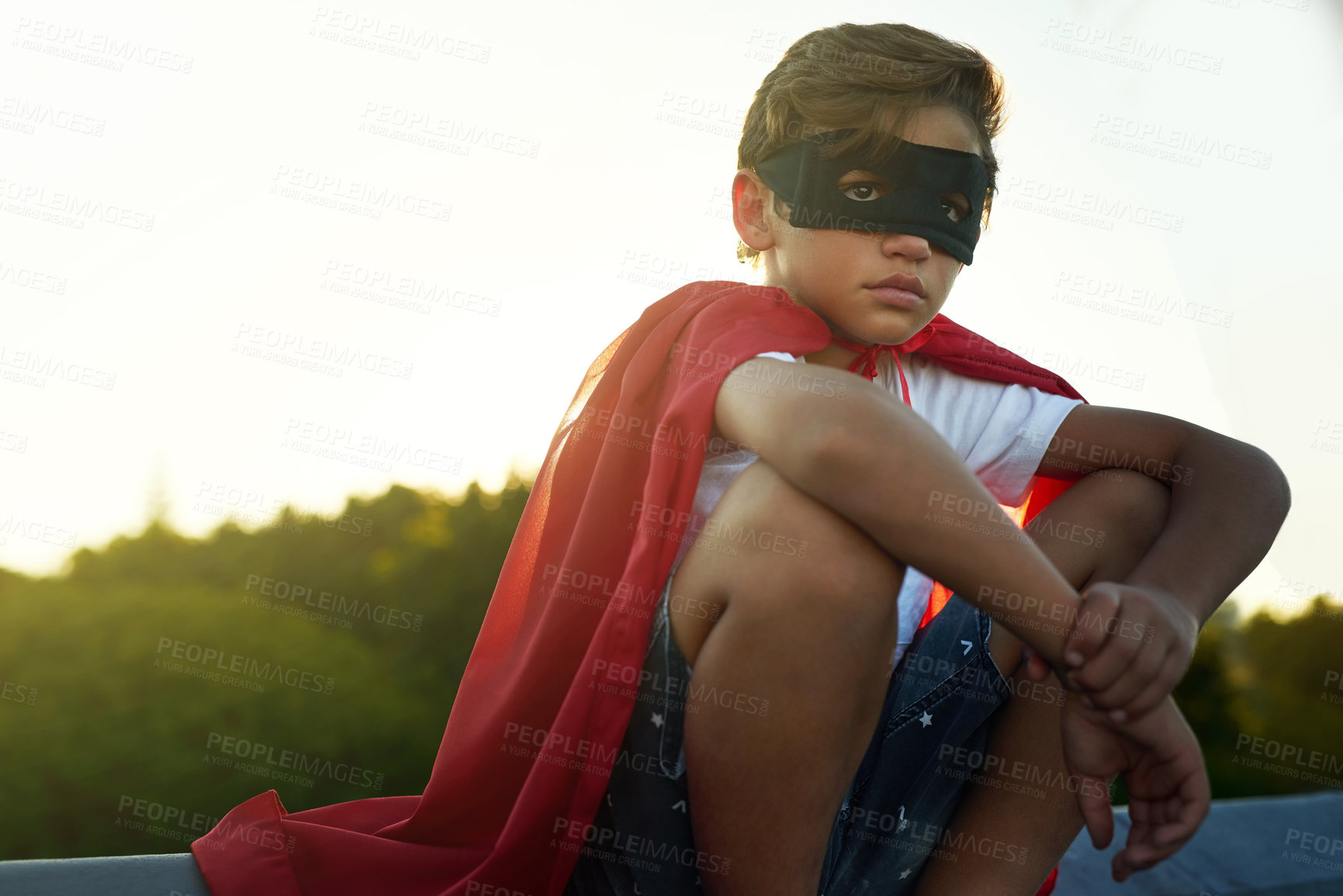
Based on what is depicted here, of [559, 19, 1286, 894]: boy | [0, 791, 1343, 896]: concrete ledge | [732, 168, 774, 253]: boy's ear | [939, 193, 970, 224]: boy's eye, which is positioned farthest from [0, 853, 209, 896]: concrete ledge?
[939, 193, 970, 224]: boy's eye

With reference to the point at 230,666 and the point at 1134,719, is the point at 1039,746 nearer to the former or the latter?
the point at 1134,719

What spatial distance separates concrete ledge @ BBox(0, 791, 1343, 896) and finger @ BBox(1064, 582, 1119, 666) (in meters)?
0.70

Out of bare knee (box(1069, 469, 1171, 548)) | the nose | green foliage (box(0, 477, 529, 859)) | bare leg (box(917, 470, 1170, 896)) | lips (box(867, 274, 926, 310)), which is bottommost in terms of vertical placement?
green foliage (box(0, 477, 529, 859))

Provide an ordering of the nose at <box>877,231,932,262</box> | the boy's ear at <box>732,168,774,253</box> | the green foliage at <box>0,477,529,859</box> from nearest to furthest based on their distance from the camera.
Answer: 1. the nose at <box>877,231,932,262</box>
2. the boy's ear at <box>732,168,774,253</box>
3. the green foliage at <box>0,477,529,859</box>

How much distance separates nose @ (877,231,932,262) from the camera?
4.06 ft

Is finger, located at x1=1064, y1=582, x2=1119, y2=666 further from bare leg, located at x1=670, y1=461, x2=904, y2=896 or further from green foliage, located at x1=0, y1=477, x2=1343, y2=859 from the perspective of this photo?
green foliage, located at x1=0, y1=477, x2=1343, y2=859

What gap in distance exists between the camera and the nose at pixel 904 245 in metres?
1.24

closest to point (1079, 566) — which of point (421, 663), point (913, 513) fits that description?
point (913, 513)

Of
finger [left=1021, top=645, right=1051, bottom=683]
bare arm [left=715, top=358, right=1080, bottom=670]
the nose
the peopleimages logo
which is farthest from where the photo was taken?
the peopleimages logo

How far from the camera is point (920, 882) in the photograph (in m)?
1.21

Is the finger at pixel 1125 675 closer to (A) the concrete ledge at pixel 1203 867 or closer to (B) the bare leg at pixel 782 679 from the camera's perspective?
(B) the bare leg at pixel 782 679

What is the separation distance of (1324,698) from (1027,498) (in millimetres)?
2858

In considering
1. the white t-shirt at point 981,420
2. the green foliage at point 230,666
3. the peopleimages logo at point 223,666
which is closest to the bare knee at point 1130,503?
the white t-shirt at point 981,420

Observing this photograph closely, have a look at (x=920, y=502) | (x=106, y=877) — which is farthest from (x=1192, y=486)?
(x=106, y=877)
